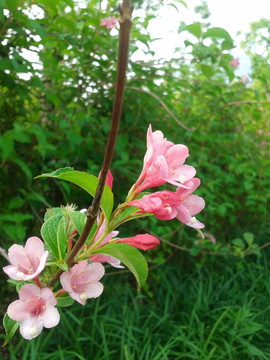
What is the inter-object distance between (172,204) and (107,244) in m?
0.08

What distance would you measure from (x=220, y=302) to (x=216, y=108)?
98 centimetres

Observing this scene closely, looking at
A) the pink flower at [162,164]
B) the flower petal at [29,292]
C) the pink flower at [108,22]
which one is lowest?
the flower petal at [29,292]

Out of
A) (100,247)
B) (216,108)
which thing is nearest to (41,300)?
(100,247)

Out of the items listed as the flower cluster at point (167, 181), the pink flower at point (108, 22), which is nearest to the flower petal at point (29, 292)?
the flower cluster at point (167, 181)

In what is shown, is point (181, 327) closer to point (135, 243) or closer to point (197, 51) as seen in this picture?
point (197, 51)

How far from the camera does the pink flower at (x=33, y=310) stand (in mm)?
430

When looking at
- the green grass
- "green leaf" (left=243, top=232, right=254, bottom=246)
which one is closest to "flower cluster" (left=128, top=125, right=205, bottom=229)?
the green grass

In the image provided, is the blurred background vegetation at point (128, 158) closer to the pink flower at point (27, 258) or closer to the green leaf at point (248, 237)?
the green leaf at point (248, 237)

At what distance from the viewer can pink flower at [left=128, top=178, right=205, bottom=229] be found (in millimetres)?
396

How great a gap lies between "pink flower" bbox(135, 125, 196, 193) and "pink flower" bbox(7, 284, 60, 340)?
5.4 inches

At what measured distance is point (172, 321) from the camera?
204cm

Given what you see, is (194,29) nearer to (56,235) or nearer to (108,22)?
(108,22)

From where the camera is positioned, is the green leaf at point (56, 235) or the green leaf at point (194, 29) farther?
the green leaf at point (194, 29)

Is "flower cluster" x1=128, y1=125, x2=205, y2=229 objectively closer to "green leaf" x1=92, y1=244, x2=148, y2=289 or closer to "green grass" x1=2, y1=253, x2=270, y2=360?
"green leaf" x1=92, y1=244, x2=148, y2=289
